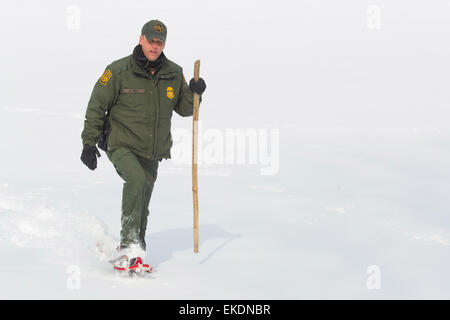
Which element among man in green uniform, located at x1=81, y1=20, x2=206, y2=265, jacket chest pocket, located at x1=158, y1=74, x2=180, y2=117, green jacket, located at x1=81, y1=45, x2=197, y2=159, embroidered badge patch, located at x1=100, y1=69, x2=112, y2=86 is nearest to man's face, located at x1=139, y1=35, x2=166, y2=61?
man in green uniform, located at x1=81, y1=20, x2=206, y2=265

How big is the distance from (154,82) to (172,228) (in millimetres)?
2247

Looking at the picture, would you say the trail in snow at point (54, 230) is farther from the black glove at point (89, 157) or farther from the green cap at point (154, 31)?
the green cap at point (154, 31)

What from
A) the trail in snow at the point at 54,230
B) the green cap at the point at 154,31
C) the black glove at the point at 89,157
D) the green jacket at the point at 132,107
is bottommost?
the trail in snow at the point at 54,230

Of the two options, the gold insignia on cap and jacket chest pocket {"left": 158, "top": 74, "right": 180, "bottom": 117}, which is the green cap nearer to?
the gold insignia on cap

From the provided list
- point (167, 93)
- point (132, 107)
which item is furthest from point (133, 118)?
point (167, 93)

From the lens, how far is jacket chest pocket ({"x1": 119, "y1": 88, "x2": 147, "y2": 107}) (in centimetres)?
533

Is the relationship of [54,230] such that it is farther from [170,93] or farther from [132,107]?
[170,93]

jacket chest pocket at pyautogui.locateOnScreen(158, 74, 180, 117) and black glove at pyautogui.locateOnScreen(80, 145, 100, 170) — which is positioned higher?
jacket chest pocket at pyautogui.locateOnScreen(158, 74, 180, 117)

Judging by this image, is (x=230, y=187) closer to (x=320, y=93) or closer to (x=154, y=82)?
(x=154, y=82)

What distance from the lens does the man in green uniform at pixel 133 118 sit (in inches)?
206

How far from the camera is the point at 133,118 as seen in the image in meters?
5.36

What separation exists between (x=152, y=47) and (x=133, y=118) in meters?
0.63

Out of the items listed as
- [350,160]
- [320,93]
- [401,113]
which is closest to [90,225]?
[350,160]

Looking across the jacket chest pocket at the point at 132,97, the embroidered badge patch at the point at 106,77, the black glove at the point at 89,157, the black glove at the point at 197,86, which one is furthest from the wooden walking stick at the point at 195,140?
the black glove at the point at 89,157
